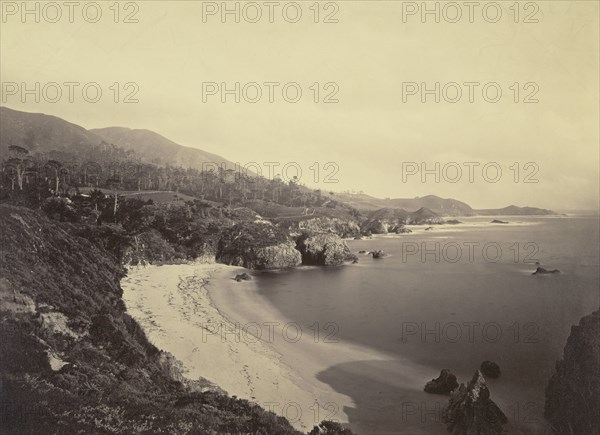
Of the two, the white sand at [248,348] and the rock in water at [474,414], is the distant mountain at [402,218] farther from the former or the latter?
the rock in water at [474,414]

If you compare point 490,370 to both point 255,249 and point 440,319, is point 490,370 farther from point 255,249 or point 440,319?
point 255,249

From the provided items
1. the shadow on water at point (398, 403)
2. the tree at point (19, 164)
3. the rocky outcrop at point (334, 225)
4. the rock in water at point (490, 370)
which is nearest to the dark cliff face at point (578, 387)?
the shadow on water at point (398, 403)

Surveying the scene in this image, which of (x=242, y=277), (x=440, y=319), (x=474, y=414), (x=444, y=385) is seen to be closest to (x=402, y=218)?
(x=242, y=277)

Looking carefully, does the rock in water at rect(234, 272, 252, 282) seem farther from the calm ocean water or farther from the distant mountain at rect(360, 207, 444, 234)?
the distant mountain at rect(360, 207, 444, 234)

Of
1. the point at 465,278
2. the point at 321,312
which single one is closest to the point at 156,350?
the point at 321,312

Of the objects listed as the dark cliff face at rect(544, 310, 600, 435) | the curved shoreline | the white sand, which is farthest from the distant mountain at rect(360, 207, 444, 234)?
the dark cliff face at rect(544, 310, 600, 435)
